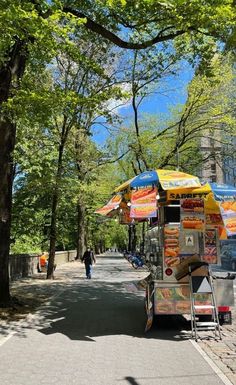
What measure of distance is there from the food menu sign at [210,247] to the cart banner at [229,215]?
58 cm

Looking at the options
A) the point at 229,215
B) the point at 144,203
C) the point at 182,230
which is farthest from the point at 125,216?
the point at 229,215

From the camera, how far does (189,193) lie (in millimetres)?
10789

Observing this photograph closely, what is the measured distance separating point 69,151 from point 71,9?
16579 mm

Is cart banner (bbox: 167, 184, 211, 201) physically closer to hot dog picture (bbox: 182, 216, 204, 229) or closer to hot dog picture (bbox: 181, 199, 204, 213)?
hot dog picture (bbox: 181, 199, 204, 213)

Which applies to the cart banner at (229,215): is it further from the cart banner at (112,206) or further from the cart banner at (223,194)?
the cart banner at (112,206)

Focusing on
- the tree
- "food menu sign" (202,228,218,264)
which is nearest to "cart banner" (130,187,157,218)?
"food menu sign" (202,228,218,264)

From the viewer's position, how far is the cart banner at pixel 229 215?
34.5ft

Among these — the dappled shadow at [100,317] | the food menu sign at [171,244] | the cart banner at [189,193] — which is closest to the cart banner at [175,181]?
the cart banner at [189,193]

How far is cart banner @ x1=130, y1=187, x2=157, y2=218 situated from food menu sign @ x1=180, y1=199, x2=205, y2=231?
81 cm

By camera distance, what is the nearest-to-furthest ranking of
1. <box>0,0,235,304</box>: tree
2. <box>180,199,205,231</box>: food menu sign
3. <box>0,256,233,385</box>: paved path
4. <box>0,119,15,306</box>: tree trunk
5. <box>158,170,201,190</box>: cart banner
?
<box>0,256,233,385</box>: paved path, <box>0,0,235,304</box>: tree, <box>158,170,201,190</box>: cart banner, <box>180,199,205,231</box>: food menu sign, <box>0,119,15,306</box>: tree trunk

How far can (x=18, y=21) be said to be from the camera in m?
9.36

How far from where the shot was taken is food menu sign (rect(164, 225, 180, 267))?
35.3ft

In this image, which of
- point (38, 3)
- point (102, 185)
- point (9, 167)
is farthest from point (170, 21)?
point (102, 185)

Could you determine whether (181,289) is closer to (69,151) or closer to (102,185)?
(69,151)
